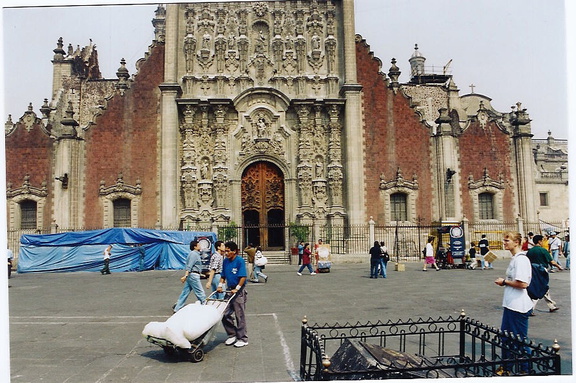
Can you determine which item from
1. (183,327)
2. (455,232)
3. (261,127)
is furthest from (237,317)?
(261,127)

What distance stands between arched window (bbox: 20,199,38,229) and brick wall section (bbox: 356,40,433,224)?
19206 mm

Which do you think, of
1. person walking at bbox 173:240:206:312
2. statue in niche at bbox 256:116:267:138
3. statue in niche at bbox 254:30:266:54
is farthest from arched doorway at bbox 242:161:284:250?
person walking at bbox 173:240:206:312

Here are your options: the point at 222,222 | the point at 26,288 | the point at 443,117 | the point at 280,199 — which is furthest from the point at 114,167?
the point at 443,117

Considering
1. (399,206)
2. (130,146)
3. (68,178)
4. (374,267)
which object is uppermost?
(130,146)

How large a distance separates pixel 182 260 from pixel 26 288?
7.80 metres

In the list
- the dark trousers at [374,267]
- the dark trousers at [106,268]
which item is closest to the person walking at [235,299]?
the dark trousers at [374,267]

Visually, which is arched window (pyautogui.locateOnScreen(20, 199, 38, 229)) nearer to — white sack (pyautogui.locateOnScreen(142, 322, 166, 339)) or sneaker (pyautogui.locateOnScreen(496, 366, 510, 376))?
white sack (pyautogui.locateOnScreen(142, 322, 166, 339))

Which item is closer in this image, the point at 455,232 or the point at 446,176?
the point at 455,232

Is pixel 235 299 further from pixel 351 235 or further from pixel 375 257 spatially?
pixel 351 235

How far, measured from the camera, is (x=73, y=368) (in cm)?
670

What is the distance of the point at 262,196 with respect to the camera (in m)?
28.0

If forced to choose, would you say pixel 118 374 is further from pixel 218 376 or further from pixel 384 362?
pixel 384 362

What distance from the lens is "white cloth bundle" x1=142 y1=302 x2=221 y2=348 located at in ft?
22.1

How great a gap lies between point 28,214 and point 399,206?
70.4 ft
